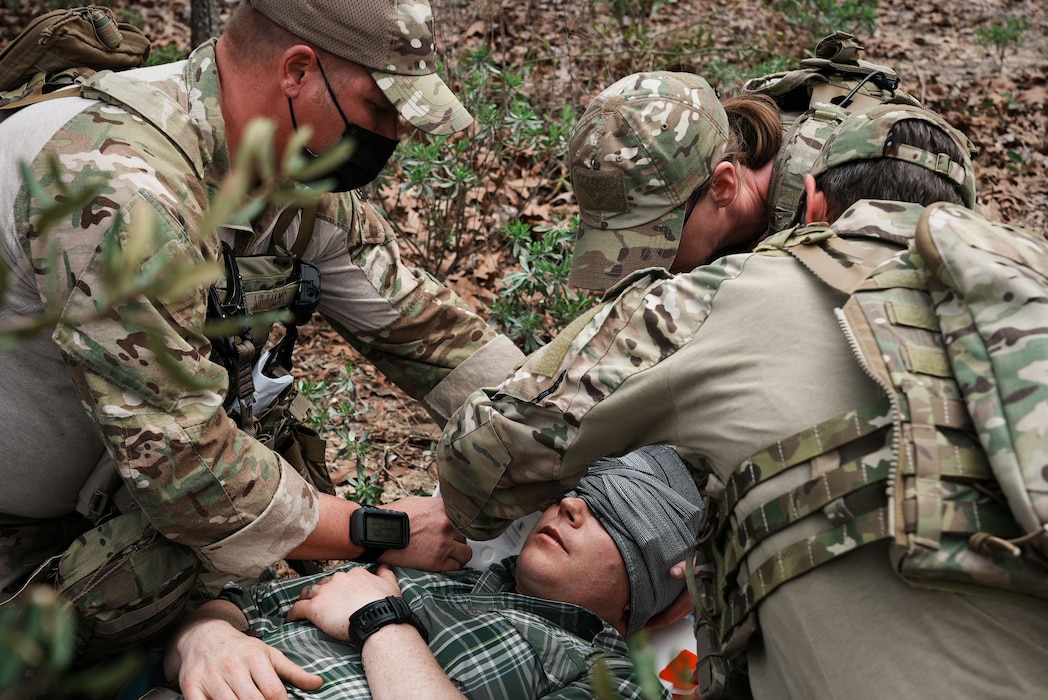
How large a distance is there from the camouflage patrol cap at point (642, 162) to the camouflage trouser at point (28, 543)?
1.64 meters

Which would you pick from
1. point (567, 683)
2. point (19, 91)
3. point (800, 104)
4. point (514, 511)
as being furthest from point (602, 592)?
point (19, 91)

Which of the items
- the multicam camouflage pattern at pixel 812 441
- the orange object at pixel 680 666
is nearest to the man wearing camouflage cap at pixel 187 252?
the multicam camouflage pattern at pixel 812 441

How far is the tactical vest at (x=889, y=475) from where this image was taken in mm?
1489

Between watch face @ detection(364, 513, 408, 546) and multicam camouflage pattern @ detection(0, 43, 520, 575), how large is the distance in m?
0.25

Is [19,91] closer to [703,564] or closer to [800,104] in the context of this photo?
[703,564]

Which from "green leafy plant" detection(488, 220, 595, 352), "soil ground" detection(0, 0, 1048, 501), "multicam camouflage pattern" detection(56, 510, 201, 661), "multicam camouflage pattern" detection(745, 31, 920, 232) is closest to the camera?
"multicam camouflage pattern" detection(56, 510, 201, 661)

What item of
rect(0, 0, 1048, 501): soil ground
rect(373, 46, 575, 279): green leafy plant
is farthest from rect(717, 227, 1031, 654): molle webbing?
rect(373, 46, 575, 279): green leafy plant

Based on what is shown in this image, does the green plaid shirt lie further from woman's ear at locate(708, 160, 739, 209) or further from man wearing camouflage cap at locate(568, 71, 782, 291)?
woman's ear at locate(708, 160, 739, 209)

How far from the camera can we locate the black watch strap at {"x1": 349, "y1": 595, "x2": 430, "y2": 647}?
2.59 meters

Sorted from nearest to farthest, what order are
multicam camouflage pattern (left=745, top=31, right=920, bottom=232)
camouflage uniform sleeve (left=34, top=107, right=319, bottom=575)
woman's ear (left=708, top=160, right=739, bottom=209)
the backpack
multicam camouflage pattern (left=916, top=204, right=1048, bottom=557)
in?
multicam camouflage pattern (left=916, top=204, right=1048, bottom=557) < camouflage uniform sleeve (left=34, top=107, right=319, bottom=575) < the backpack < multicam camouflage pattern (left=745, top=31, right=920, bottom=232) < woman's ear (left=708, top=160, right=739, bottom=209)

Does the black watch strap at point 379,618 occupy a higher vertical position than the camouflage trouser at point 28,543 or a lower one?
lower

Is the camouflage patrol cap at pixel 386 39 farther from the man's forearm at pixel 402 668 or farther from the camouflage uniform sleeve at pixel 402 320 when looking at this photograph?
the man's forearm at pixel 402 668

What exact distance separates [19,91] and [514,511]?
5.35 ft

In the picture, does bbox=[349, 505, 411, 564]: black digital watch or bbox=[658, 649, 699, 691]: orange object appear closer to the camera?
bbox=[658, 649, 699, 691]: orange object
